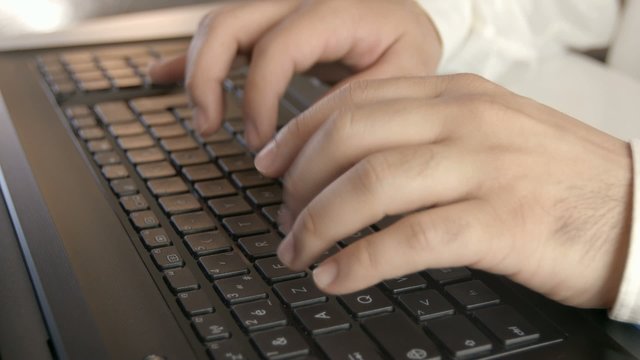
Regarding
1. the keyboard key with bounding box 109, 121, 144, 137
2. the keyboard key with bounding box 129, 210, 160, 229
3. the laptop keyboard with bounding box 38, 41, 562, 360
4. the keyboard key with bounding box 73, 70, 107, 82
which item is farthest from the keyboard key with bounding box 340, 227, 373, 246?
the keyboard key with bounding box 73, 70, 107, 82

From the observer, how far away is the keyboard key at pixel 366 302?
378 mm

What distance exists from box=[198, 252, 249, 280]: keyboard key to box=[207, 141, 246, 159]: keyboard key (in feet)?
0.47

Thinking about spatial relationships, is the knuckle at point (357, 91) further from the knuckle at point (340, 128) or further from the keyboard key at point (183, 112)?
the keyboard key at point (183, 112)

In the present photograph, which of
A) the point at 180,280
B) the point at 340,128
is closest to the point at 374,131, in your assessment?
the point at 340,128

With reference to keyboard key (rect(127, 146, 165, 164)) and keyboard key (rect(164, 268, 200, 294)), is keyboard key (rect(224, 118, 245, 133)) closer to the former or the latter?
keyboard key (rect(127, 146, 165, 164))

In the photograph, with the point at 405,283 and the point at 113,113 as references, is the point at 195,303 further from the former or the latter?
the point at 113,113

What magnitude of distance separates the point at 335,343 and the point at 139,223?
15 centimetres

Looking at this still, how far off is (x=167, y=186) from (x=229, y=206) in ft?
0.16

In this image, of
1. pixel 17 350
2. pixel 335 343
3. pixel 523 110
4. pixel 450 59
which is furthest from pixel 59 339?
pixel 450 59

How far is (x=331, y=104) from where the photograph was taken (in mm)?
424

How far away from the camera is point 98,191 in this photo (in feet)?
1.62

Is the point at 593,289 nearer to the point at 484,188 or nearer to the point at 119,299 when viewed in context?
the point at 484,188

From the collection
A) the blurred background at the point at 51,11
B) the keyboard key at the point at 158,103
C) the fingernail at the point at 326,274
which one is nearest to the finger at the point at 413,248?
the fingernail at the point at 326,274

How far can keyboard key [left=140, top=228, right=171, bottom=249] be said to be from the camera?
0.43 m
